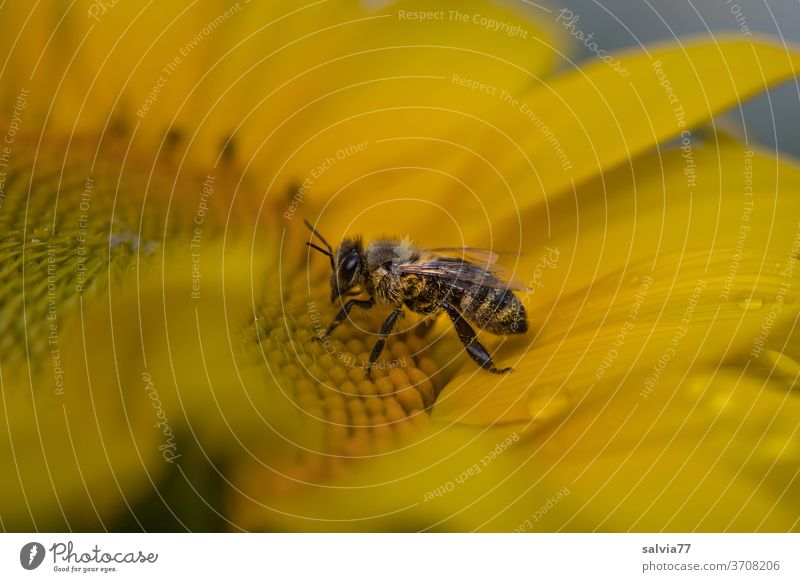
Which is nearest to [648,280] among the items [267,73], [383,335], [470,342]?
[470,342]

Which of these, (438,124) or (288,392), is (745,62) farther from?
(288,392)

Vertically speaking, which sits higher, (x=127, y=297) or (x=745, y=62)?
(x=745, y=62)

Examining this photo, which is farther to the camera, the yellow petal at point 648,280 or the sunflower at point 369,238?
the yellow petal at point 648,280

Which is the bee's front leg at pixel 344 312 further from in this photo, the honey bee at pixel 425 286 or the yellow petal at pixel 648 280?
the yellow petal at pixel 648 280

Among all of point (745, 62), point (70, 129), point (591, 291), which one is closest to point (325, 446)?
point (591, 291)

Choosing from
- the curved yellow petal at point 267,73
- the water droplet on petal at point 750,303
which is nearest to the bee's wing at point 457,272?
the curved yellow petal at point 267,73

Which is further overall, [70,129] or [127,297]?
[70,129]

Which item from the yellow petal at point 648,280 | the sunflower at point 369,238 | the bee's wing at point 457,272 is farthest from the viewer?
the bee's wing at point 457,272
